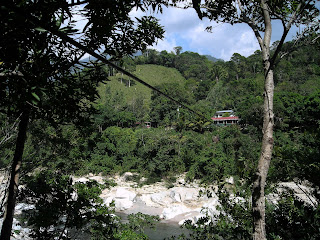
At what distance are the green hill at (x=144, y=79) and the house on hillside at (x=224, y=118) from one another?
35.0 ft

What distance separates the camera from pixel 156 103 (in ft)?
94.2

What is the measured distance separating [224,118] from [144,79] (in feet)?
76.1

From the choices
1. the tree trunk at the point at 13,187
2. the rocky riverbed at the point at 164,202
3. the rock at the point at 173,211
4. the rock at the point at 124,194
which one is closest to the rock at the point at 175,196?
the rocky riverbed at the point at 164,202

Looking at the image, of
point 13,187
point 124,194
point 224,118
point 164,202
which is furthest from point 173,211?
point 224,118

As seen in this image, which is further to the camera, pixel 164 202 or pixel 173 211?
pixel 164 202

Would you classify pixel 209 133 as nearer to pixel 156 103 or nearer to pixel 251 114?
pixel 251 114

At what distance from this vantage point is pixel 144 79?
4709cm

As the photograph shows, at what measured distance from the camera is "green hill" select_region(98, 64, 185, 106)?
40750 millimetres

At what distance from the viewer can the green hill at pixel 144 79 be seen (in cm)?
4075

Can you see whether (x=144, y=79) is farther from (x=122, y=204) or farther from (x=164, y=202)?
(x=122, y=204)

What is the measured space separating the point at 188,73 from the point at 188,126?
106ft

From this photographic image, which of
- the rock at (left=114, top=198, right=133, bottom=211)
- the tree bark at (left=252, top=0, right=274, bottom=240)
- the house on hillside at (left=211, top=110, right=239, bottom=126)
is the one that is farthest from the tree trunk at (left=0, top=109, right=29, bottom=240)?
the house on hillside at (left=211, top=110, right=239, bottom=126)

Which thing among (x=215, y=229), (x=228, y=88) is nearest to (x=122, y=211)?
(x=215, y=229)

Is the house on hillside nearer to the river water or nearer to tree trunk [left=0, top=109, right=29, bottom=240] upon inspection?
the river water
